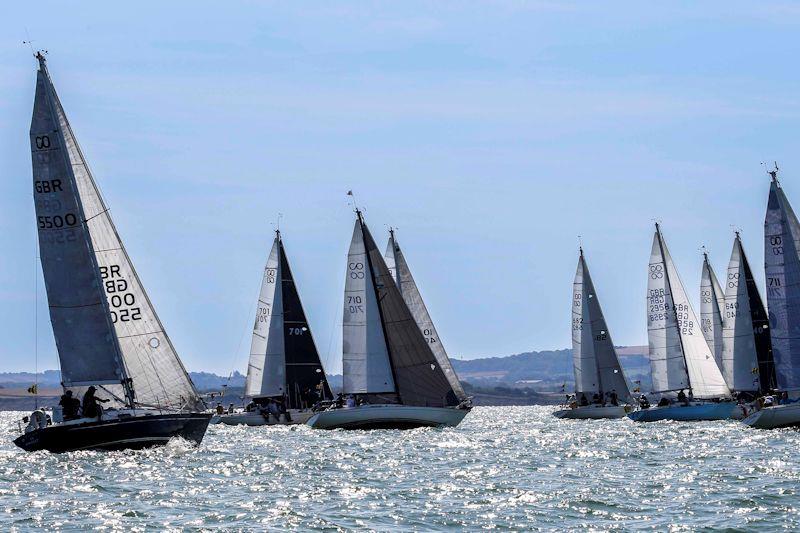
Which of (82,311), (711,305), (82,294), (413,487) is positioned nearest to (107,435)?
(82,311)

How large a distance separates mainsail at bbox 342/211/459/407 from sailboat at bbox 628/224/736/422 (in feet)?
44.7

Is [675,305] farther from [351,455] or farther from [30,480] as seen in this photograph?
[30,480]

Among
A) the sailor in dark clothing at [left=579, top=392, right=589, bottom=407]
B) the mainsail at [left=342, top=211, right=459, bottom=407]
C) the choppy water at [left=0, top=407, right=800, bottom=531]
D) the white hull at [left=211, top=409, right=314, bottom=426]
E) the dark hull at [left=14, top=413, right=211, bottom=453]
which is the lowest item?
the choppy water at [left=0, top=407, right=800, bottom=531]

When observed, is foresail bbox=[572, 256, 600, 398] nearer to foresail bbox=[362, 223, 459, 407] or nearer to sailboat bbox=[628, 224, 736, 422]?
sailboat bbox=[628, 224, 736, 422]

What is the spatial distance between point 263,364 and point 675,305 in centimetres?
2189

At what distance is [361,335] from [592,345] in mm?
27410

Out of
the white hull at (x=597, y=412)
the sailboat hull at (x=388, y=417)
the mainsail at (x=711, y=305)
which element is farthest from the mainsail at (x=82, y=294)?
the mainsail at (x=711, y=305)

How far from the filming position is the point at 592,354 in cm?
8325

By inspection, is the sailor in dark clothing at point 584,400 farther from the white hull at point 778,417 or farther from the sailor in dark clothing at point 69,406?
the sailor in dark clothing at point 69,406

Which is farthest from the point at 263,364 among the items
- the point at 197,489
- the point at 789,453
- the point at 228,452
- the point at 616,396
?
the point at 197,489

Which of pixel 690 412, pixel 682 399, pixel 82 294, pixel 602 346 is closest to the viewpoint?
pixel 82 294

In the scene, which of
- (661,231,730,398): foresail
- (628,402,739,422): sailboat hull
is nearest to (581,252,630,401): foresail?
(661,231,730,398): foresail

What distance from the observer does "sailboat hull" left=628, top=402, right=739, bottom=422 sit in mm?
65688

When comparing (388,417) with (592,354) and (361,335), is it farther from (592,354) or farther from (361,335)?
(592,354)
